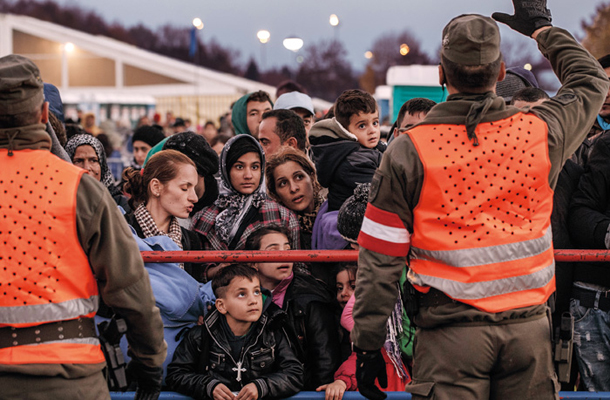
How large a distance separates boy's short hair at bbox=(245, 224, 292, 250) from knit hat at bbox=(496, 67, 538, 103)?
2.11m

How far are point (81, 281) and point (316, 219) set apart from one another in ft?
7.63

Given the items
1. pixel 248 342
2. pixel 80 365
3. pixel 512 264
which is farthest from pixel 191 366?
pixel 512 264

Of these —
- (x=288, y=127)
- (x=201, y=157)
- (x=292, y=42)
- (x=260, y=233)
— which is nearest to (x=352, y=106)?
(x=288, y=127)

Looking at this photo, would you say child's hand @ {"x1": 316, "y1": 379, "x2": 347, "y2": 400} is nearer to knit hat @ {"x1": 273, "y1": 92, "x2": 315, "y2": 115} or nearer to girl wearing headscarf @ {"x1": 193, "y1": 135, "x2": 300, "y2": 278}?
girl wearing headscarf @ {"x1": 193, "y1": 135, "x2": 300, "y2": 278}

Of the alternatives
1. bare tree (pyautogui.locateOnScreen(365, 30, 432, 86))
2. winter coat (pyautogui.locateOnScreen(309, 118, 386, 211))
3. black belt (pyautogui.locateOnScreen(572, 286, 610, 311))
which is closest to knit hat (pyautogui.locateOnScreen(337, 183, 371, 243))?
winter coat (pyautogui.locateOnScreen(309, 118, 386, 211))

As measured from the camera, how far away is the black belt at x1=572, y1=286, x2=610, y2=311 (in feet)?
12.6

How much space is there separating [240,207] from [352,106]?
1.14 m

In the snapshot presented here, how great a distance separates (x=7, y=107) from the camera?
262 centimetres

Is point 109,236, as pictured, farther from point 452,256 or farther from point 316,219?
point 316,219

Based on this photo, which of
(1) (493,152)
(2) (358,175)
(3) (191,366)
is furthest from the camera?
(2) (358,175)

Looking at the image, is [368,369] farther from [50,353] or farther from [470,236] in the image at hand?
[50,353]

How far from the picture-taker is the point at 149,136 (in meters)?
7.93

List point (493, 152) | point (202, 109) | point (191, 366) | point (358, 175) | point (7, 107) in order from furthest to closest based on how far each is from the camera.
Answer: point (202, 109) → point (358, 175) → point (191, 366) → point (493, 152) → point (7, 107)

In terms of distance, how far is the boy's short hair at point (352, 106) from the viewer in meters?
5.26
